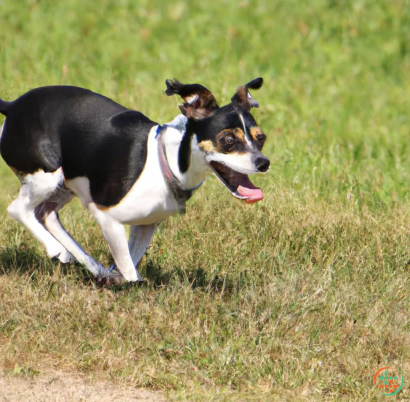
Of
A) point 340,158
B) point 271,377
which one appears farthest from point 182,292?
point 340,158

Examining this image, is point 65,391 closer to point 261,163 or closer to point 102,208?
point 102,208

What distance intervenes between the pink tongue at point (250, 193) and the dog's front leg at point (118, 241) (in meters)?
0.74

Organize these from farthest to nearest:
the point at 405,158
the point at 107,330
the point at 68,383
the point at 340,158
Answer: the point at 405,158
the point at 340,158
the point at 107,330
the point at 68,383

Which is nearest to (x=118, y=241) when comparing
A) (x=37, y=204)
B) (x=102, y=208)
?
(x=102, y=208)

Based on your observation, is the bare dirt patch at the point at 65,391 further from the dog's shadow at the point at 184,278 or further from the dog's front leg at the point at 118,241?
the dog's shadow at the point at 184,278

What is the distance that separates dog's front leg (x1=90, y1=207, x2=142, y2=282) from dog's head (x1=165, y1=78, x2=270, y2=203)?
0.53 m

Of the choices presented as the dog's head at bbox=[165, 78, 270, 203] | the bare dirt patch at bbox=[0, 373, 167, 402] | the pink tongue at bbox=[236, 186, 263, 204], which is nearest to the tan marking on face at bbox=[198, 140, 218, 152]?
the dog's head at bbox=[165, 78, 270, 203]

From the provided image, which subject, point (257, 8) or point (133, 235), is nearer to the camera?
point (133, 235)

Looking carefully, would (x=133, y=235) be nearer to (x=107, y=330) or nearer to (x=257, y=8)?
(x=107, y=330)

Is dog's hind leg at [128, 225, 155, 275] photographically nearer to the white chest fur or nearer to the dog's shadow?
the dog's shadow

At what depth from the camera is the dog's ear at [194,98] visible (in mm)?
3939

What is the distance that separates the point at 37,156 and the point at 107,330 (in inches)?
43.7

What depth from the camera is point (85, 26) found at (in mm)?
10336
